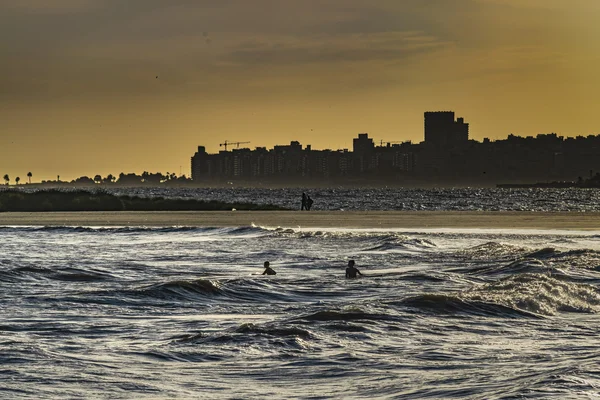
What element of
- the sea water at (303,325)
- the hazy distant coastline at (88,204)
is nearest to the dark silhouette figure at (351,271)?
the sea water at (303,325)

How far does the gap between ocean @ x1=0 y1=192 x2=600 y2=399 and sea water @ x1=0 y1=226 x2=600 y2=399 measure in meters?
0.05

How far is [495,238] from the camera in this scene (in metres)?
55.0

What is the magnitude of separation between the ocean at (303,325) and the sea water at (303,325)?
53mm

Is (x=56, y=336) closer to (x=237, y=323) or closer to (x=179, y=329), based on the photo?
(x=179, y=329)

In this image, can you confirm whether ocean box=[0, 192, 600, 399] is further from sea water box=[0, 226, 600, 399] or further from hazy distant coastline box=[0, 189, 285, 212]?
hazy distant coastline box=[0, 189, 285, 212]

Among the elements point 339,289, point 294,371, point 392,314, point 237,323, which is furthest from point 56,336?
point 339,289

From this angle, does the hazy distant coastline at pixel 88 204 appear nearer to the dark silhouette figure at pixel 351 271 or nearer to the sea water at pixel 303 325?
the sea water at pixel 303 325

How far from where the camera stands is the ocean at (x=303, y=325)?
656 inches

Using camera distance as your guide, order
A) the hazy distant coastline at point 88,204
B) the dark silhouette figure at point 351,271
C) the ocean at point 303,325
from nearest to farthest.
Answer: the ocean at point 303,325 → the dark silhouette figure at point 351,271 → the hazy distant coastline at point 88,204

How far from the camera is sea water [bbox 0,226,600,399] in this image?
54.7 ft

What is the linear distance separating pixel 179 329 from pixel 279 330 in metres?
2.25

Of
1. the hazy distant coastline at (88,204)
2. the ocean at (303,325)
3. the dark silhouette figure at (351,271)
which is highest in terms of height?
the hazy distant coastline at (88,204)

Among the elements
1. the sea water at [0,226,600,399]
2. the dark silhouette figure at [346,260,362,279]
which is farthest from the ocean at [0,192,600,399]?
the dark silhouette figure at [346,260,362,279]

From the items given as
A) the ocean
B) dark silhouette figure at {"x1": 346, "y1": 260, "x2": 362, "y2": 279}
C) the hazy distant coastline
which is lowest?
the ocean
